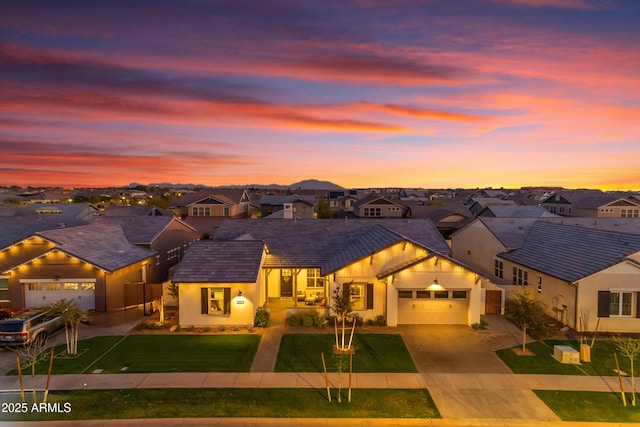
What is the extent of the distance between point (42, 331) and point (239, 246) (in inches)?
411

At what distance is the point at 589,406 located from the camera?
1291 centimetres

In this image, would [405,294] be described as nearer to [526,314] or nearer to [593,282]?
[526,314]

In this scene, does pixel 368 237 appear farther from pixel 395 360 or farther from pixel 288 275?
pixel 395 360

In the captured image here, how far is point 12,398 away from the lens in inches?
531

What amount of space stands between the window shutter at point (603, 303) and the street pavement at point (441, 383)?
5420 mm

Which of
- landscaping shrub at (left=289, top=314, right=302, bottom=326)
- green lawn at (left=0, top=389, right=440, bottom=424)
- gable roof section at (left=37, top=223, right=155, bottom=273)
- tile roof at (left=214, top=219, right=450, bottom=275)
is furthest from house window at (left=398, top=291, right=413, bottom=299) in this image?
gable roof section at (left=37, top=223, right=155, bottom=273)

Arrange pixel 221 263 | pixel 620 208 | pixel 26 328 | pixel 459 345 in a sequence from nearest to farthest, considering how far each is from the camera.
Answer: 1. pixel 26 328
2. pixel 459 345
3. pixel 221 263
4. pixel 620 208

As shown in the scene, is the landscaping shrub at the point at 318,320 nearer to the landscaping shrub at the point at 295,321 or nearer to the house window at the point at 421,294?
the landscaping shrub at the point at 295,321

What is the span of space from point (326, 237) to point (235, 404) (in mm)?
16802

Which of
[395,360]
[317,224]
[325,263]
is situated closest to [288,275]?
[325,263]

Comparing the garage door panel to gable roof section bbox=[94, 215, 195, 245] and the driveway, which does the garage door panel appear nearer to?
the driveway

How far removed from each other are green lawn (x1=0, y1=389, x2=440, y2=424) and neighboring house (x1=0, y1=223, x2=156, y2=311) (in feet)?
35.8

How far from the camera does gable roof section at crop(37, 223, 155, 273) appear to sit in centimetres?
2388

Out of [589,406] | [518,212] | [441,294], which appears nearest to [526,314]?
[441,294]
